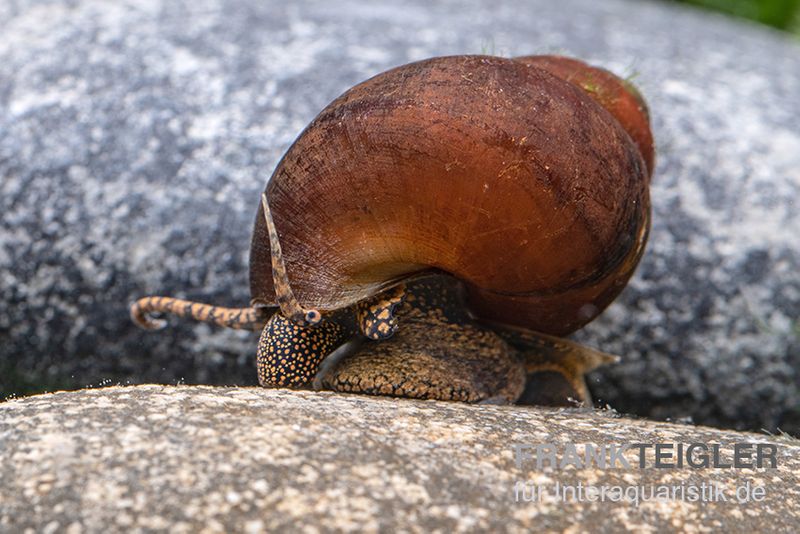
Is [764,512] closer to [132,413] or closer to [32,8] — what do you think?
[132,413]

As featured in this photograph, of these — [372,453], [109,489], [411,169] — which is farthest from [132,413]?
[411,169]


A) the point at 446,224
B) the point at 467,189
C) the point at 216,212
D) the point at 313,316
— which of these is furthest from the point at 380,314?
the point at 216,212

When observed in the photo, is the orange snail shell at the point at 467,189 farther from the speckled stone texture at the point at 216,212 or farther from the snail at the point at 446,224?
the speckled stone texture at the point at 216,212

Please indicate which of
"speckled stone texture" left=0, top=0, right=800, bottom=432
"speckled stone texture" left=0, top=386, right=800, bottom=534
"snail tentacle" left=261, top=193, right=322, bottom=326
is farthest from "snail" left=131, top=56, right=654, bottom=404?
"speckled stone texture" left=0, top=0, right=800, bottom=432

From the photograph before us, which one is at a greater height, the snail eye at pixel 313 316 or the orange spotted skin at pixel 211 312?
the snail eye at pixel 313 316

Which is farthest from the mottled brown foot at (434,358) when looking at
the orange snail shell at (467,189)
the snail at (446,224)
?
the orange snail shell at (467,189)

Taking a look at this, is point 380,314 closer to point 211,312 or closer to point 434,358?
point 434,358
